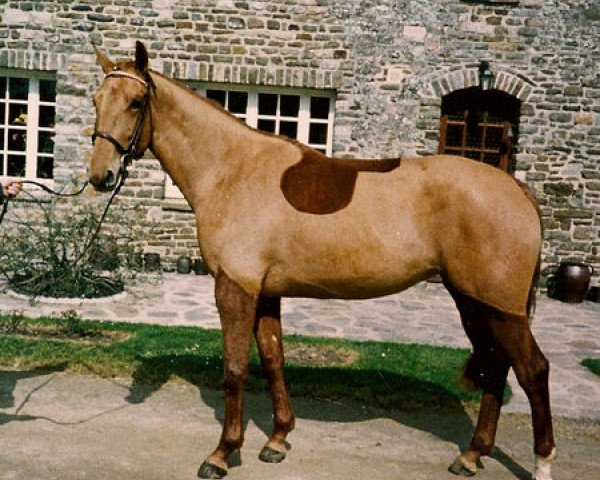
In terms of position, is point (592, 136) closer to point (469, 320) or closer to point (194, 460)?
point (469, 320)

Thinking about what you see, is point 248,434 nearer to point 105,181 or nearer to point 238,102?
point 105,181

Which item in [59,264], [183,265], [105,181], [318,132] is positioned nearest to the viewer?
[105,181]

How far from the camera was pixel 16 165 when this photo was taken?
439 inches

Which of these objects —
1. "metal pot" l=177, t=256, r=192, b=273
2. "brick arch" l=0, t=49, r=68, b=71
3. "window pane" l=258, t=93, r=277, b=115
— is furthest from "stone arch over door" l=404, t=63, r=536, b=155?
"brick arch" l=0, t=49, r=68, b=71

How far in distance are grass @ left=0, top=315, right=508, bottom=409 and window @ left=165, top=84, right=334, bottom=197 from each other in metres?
4.89

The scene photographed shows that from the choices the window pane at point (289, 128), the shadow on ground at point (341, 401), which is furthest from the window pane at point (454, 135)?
the shadow on ground at point (341, 401)

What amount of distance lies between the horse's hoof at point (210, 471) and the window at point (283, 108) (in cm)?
778

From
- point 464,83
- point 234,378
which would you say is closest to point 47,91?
point 464,83

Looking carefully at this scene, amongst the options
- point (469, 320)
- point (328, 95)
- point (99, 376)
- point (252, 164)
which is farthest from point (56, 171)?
point (469, 320)

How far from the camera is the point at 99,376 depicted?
536 centimetres

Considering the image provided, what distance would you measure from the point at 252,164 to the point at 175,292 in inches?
222

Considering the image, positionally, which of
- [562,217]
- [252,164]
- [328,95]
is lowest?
[562,217]

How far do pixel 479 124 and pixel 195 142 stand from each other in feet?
25.9

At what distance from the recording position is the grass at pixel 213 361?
17.1 ft
